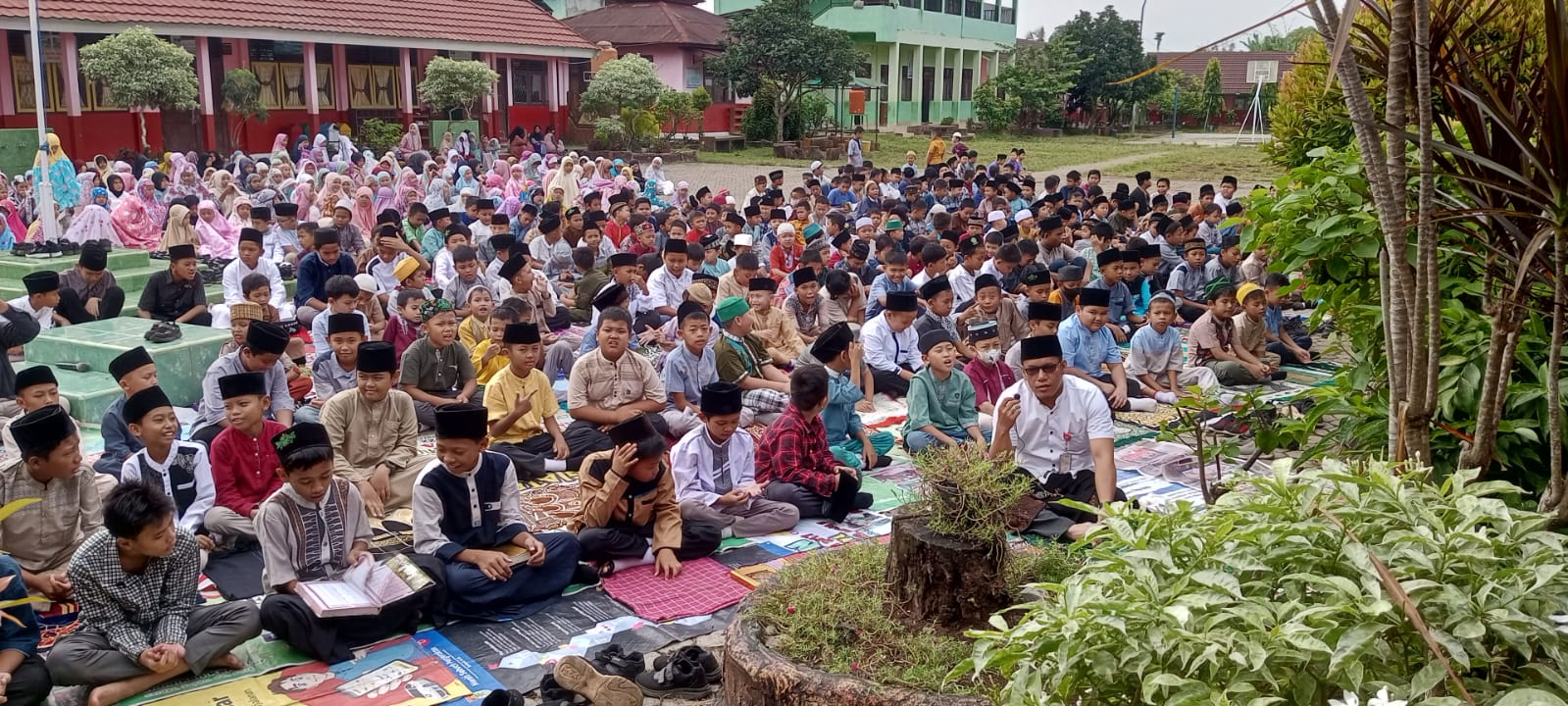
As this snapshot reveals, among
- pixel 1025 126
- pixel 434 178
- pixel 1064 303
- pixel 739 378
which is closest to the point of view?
pixel 739 378

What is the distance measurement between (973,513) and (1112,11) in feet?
132

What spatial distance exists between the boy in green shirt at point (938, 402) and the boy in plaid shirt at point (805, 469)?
2.64ft

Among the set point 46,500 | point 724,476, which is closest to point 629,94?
point 724,476

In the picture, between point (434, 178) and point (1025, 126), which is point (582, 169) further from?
point (1025, 126)

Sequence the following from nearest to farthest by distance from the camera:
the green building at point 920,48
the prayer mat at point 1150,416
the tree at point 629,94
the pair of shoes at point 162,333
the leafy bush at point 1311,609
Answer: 1. the leafy bush at point 1311,609
2. the prayer mat at point 1150,416
3. the pair of shoes at point 162,333
4. the tree at point 629,94
5. the green building at point 920,48

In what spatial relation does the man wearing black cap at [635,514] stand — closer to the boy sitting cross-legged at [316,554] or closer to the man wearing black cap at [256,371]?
the boy sitting cross-legged at [316,554]

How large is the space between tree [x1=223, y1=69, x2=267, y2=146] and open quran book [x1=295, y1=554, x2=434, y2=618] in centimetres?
1880

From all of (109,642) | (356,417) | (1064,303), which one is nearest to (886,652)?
(109,642)

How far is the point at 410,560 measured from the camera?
5.12m

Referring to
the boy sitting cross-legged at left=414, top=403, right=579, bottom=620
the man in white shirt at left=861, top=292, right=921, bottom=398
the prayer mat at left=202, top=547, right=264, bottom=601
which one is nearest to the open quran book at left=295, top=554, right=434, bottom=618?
the boy sitting cross-legged at left=414, top=403, right=579, bottom=620

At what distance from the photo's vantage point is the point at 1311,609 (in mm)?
2064

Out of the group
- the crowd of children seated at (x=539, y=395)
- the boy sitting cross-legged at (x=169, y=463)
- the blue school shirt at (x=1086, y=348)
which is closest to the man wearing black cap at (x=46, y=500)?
the crowd of children seated at (x=539, y=395)

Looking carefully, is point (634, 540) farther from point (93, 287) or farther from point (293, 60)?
point (293, 60)

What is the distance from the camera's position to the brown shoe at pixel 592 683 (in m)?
4.33
